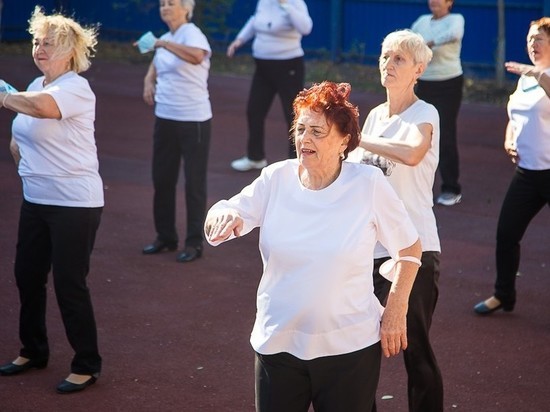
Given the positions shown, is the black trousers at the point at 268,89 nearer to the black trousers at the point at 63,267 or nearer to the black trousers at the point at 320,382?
the black trousers at the point at 63,267

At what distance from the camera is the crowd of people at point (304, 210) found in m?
4.09

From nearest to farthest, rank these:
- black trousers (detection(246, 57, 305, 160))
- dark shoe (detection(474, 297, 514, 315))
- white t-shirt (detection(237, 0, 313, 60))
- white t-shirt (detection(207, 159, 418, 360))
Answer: white t-shirt (detection(207, 159, 418, 360))
dark shoe (detection(474, 297, 514, 315))
white t-shirt (detection(237, 0, 313, 60))
black trousers (detection(246, 57, 305, 160))

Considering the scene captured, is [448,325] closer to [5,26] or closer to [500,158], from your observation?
[500,158]

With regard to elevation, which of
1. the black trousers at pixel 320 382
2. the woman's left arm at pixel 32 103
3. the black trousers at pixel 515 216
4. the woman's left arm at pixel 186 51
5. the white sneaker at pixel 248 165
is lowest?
the white sneaker at pixel 248 165

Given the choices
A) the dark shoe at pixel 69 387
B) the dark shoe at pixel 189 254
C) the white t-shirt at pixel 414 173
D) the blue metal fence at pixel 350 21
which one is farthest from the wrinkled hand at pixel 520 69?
the blue metal fence at pixel 350 21

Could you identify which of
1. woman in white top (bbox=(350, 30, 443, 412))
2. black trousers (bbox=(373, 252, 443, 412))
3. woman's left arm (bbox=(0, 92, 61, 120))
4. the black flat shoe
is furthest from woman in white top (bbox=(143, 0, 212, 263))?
black trousers (bbox=(373, 252, 443, 412))

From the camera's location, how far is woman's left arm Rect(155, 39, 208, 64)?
8.83 meters

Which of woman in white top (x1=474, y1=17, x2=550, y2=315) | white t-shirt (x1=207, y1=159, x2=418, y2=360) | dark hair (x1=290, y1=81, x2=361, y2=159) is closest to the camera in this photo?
white t-shirt (x1=207, y1=159, x2=418, y2=360)

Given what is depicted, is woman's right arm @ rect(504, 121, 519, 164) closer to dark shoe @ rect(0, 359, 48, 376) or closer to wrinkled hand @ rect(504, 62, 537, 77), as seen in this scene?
wrinkled hand @ rect(504, 62, 537, 77)

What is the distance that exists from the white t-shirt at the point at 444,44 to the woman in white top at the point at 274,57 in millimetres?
1726

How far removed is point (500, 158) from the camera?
13.6 metres

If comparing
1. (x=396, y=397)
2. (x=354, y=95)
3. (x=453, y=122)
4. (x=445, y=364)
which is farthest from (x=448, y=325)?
(x=354, y=95)

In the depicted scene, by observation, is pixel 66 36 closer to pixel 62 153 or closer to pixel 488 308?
pixel 62 153

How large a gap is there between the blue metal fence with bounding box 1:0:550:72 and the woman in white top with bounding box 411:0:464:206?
23.3ft
